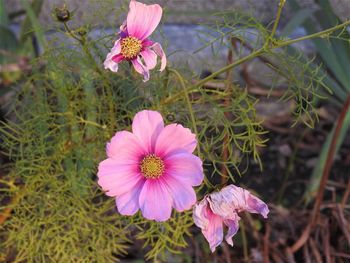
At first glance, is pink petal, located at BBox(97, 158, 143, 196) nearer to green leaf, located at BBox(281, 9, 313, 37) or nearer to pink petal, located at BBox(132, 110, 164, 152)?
pink petal, located at BBox(132, 110, 164, 152)

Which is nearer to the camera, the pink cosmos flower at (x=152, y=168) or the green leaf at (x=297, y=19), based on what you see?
the pink cosmos flower at (x=152, y=168)

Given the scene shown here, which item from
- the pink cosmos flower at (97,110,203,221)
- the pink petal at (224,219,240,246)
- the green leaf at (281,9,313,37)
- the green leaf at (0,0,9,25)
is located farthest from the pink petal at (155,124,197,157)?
the green leaf at (0,0,9,25)

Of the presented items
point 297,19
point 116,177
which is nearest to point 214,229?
point 116,177

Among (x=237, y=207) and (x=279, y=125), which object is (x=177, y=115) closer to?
(x=237, y=207)

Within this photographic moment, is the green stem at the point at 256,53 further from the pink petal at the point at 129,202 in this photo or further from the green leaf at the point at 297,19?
the green leaf at the point at 297,19

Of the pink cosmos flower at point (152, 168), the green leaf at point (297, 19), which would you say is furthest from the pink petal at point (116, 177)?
the green leaf at point (297, 19)

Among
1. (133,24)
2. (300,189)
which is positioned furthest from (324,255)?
(133,24)
